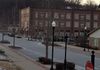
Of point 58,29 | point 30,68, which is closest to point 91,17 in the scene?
point 58,29

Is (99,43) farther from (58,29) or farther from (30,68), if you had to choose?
(58,29)

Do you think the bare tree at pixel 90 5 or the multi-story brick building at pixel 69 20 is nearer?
the multi-story brick building at pixel 69 20

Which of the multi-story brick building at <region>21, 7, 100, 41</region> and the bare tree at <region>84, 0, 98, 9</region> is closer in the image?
the multi-story brick building at <region>21, 7, 100, 41</region>

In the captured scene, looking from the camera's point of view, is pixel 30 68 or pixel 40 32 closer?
pixel 30 68

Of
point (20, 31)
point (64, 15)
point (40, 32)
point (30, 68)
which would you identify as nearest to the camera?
point (30, 68)

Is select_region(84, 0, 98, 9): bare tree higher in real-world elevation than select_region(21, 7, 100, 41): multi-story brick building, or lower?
higher

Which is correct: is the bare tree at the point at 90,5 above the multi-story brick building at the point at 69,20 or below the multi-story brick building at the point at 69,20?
above

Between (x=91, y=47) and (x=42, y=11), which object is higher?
(x=42, y=11)

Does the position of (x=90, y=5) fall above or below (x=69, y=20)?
above

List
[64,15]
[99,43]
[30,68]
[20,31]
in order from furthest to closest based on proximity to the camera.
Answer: [20,31]
[64,15]
[99,43]
[30,68]

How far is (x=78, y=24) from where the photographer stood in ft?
417

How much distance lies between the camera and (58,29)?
123312 mm

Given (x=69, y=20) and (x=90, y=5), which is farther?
(x=90, y=5)

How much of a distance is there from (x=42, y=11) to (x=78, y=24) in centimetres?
1343
